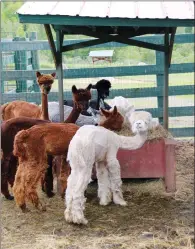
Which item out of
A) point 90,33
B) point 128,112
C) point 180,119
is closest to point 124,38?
point 90,33

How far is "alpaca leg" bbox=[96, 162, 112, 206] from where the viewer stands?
4.69 m

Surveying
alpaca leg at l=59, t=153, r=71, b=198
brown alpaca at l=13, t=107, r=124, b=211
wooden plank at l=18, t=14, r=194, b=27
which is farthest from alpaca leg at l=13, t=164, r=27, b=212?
wooden plank at l=18, t=14, r=194, b=27

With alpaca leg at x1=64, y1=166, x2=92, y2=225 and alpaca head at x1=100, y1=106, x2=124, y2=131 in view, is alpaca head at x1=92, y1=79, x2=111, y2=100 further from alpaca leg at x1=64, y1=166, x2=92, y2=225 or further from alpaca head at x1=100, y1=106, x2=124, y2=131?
alpaca leg at x1=64, y1=166, x2=92, y2=225

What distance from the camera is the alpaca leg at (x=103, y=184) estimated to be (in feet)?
15.4

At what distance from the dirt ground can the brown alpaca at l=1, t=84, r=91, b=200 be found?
0.73ft

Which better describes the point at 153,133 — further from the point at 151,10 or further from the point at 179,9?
the point at 179,9

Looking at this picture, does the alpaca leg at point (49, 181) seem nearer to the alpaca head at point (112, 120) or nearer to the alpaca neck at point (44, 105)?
the alpaca neck at point (44, 105)

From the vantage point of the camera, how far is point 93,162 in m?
4.29

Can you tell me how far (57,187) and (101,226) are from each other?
3.28 feet

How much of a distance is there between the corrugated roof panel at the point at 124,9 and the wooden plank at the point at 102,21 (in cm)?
4

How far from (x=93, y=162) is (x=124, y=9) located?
1.44m

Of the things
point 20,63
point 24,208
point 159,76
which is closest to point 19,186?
point 24,208

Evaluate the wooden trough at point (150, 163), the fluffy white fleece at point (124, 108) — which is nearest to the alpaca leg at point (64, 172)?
the wooden trough at point (150, 163)

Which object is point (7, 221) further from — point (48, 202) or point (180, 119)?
point (180, 119)
